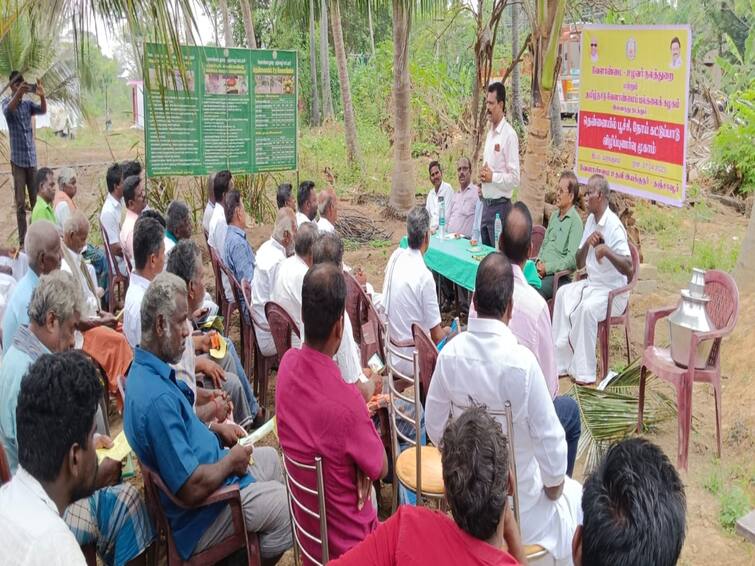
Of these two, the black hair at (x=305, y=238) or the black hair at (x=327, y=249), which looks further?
the black hair at (x=305, y=238)

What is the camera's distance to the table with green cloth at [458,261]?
6.28 m

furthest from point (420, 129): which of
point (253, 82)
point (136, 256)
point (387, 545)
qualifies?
point (387, 545)

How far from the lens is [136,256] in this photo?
4.47m

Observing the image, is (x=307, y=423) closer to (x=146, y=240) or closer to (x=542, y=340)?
(x=542, y=340)

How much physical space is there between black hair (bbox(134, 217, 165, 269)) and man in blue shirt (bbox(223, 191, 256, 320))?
5.44 feet

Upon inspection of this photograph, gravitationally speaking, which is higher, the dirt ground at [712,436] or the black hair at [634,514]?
the black hair at [634,514]

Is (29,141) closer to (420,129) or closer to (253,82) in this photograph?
(253,82)

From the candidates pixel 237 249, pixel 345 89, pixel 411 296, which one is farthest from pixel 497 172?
pixel 345 89

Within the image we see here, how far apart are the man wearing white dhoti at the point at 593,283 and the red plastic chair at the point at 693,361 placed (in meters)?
0.84

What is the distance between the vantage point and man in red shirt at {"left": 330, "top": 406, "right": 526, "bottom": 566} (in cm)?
188

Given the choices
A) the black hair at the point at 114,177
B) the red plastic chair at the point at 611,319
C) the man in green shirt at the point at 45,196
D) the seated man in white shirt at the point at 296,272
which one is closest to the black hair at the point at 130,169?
the black hair at the point at 114,177

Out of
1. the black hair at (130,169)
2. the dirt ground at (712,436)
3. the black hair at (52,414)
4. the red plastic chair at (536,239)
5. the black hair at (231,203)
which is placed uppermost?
the black hair at (130,169)

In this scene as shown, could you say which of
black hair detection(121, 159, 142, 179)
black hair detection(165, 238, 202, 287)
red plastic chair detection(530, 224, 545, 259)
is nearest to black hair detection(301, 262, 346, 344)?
black hair detection(165, 238, 202, 287)

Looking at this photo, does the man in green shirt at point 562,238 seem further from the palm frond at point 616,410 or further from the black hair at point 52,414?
the black hair at point 52,414
